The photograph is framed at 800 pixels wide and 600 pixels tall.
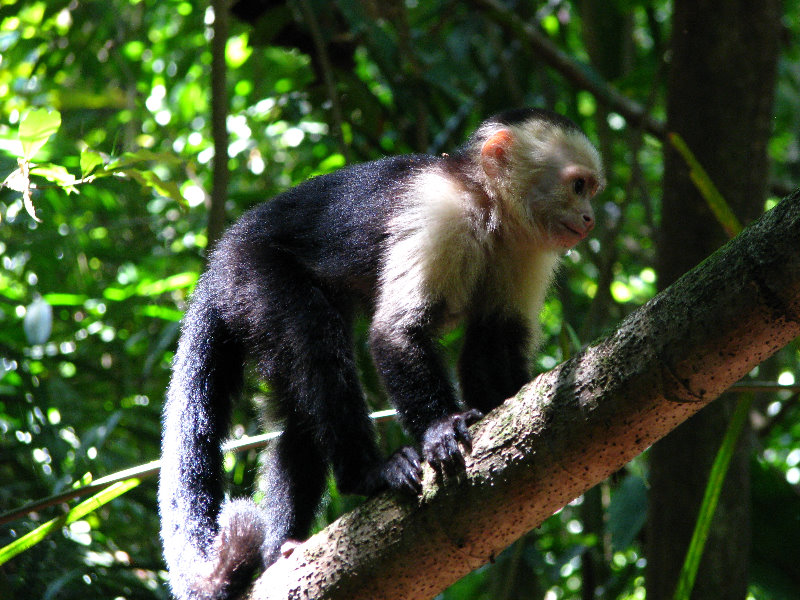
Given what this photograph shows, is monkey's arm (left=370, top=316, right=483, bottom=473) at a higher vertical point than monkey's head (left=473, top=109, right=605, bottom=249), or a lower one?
lower

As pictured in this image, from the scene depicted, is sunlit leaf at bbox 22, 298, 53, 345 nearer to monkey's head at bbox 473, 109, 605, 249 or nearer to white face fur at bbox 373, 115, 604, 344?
white face fur at bbox 373, 115, 604, 344

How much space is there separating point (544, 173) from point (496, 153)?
0.17 m

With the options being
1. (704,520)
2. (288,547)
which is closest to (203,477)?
(288,547)

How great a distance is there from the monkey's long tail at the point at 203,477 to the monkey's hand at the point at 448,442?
0.58 meters

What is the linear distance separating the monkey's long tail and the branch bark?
285mm

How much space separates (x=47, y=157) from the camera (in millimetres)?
2775

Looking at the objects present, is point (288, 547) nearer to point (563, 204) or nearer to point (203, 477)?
point (203, 477)

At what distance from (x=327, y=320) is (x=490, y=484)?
870mm

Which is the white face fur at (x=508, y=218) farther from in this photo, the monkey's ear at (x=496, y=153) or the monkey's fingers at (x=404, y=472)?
the monkey's fingers at (x=404, y=472)

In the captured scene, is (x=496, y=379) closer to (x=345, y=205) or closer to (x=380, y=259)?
(x=380, y=259)

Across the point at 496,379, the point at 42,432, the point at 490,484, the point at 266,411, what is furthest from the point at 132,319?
the point at 490,484

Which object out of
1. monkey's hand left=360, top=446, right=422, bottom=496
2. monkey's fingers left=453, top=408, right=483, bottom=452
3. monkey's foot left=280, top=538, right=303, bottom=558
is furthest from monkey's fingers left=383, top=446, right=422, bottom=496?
monkey's foot left=280, top=538, right=303, bottom=558

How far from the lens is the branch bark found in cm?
134

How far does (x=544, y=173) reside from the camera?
2.66m
